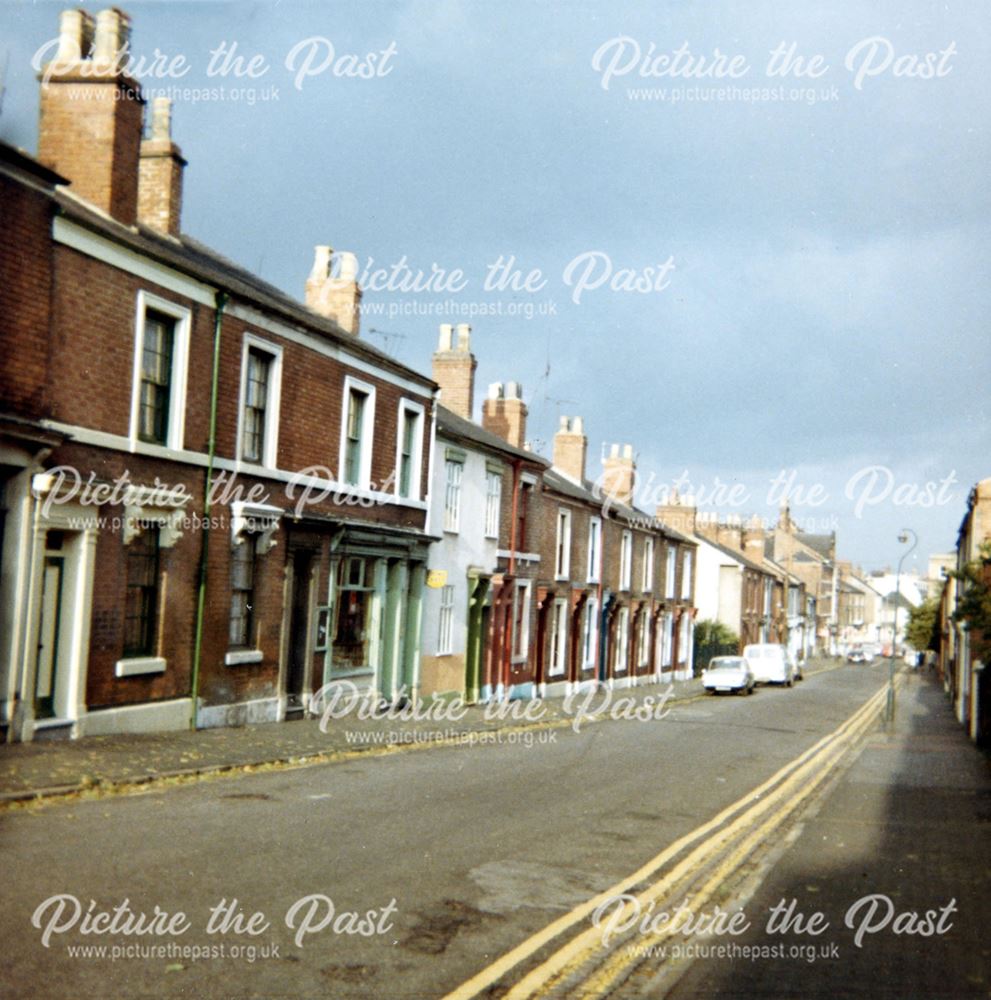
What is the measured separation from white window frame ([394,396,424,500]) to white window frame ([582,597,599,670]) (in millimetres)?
16200

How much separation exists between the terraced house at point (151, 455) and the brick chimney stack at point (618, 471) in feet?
87.4

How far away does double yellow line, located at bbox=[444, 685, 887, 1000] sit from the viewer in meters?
6.93

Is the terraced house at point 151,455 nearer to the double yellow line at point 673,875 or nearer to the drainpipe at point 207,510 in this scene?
the drainpipe at point 207,510

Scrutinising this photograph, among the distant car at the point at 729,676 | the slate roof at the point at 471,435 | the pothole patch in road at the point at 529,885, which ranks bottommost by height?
the distant car at the point at 729,676

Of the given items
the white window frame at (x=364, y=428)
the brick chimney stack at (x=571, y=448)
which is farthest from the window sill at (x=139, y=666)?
the brick chimney stack at (x=571, y=448)

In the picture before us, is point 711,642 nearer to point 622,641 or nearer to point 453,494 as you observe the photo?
point 622,641

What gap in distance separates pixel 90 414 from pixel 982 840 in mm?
12486

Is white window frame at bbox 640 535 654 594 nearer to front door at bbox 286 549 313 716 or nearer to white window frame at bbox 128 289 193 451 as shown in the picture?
front door at bbox 286 549 313 716

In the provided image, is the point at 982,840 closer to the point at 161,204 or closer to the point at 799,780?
the point at 799,780

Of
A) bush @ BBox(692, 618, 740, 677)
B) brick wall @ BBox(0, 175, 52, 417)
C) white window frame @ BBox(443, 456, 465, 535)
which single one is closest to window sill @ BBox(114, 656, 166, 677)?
brick wall @ BBox(0, 175, 52, 417)

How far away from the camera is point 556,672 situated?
38.4 m

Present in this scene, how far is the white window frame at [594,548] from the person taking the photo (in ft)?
137

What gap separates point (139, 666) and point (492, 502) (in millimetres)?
16431

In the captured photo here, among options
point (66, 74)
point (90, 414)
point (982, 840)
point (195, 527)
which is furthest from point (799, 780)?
point (66, 74)
